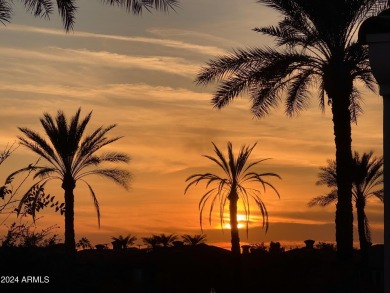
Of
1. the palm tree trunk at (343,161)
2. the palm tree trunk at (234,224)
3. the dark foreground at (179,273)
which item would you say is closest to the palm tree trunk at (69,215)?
the dark foreground at (179,273)

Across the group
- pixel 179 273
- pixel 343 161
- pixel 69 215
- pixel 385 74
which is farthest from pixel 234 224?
pixel 385 74

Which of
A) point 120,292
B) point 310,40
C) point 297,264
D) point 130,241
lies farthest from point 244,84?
point 130,241

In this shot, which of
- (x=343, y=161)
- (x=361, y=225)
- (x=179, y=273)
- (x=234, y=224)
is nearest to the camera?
(x=179, y=273)

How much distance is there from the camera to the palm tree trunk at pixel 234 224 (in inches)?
1459

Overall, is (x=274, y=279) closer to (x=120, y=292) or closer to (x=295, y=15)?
(x=120, y=292)

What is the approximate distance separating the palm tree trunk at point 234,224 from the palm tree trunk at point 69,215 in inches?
345

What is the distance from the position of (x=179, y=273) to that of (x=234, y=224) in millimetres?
10889

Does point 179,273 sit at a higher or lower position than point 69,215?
lower

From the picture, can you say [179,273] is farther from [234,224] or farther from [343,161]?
[234,224]

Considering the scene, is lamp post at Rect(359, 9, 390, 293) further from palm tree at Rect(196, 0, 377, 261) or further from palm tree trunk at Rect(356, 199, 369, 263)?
palm tree trunk at Rect(356, 199, 369, 263)

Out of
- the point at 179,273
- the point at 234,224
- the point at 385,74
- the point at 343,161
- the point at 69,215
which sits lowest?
the point at 179,273

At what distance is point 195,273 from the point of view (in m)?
28.8

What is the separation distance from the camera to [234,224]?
38.8 metres

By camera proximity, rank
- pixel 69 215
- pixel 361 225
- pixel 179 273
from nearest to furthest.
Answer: pixel 179 273, pixel 69 215, pixel 361 225
